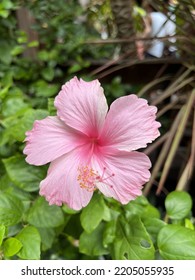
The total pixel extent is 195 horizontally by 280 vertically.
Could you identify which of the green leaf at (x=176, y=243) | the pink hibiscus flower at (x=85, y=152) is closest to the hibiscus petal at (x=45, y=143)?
the pink hibiscus flower at (x=85, y=152)

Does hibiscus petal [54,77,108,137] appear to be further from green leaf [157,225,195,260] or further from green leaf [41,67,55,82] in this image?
green leaf [41,67,55,82]

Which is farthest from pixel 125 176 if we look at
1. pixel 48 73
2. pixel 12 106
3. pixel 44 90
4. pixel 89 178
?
pixel 48 73

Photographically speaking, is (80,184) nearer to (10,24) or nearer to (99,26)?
(10,24)

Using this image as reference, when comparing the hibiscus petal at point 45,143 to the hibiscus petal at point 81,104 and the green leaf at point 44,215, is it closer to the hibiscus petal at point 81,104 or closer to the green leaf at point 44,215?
the hibiscus petal at point 81,104

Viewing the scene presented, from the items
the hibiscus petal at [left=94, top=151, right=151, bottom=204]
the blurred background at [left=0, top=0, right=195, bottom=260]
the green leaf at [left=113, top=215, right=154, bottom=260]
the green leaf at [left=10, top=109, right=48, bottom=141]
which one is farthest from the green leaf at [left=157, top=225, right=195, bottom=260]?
the blurred background at [left=0, top=0, right=195, bottom=260]

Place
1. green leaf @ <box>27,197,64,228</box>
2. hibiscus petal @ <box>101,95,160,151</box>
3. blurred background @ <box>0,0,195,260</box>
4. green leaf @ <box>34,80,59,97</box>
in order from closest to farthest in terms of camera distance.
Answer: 1. hibiscus petal @ <box>101,95,160,151</box>
2. green leaf @ <box>27,197,64,228</box>
3. green leaf @ <box>34,80,59,97</box>
4. blurred background @ <box>0,0,195,260</box>

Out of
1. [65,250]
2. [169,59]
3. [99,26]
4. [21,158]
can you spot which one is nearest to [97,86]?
[21,158]

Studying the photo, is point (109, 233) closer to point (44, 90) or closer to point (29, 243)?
point (29, 243)
